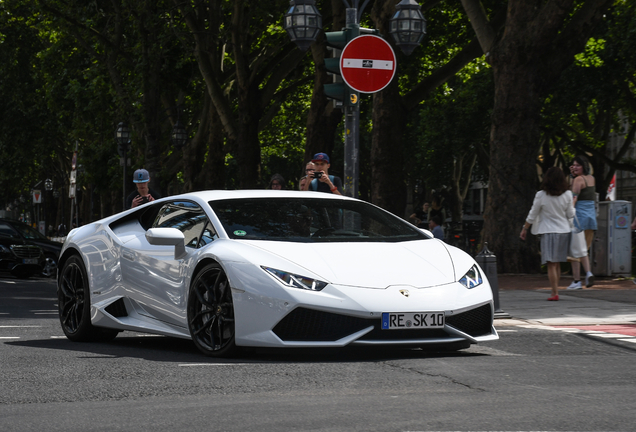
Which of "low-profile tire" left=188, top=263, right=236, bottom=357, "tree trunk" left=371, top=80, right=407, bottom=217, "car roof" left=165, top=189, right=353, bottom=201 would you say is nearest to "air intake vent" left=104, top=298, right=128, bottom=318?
"car roof" left=165, top=189, right=353, bottom=201

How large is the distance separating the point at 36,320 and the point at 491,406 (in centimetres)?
704

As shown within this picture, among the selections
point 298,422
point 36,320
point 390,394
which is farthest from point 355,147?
point 298,422

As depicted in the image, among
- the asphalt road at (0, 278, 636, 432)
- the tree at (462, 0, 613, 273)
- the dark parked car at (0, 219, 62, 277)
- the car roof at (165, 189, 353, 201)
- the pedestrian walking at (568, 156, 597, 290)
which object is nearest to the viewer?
the asphalt road at (0, 278, 636, 432)

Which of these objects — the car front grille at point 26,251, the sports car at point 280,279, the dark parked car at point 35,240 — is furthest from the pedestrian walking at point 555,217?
the dark parked car at point 35,240

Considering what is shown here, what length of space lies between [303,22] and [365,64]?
8.70 ft

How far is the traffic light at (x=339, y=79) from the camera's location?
12398 mm

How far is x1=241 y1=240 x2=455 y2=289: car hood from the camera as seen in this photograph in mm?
6773

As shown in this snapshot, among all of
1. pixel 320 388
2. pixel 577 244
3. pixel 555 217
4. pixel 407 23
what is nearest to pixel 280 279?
pixel 320 388

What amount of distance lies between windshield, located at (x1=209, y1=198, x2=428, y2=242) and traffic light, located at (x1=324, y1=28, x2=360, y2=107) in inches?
174

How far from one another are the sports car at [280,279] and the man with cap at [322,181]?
10.9 feet

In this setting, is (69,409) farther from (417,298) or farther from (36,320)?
(36,320)

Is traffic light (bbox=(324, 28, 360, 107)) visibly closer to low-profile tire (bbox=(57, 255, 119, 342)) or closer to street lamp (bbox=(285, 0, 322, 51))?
street lamp (bbox=(285, 0, 322, 51))

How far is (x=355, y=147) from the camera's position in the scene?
12.3 meters

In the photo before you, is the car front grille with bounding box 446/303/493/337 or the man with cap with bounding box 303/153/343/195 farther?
the man with cap with bounding box 303/153/343/195
